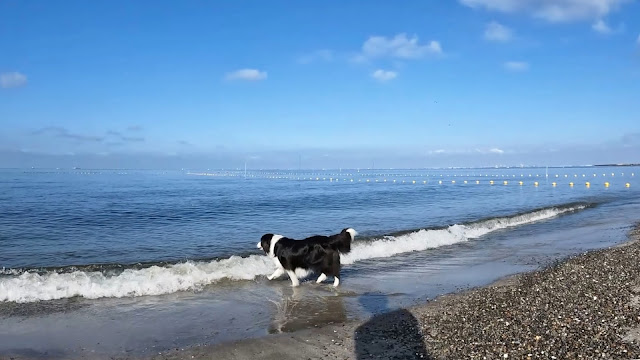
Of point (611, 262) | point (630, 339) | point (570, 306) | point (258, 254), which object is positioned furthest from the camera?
point (258, 254)

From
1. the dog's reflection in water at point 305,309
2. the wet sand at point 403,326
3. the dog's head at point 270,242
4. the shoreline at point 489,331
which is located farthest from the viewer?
the dog's head at point 270,242

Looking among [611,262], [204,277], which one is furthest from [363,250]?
[611,262]

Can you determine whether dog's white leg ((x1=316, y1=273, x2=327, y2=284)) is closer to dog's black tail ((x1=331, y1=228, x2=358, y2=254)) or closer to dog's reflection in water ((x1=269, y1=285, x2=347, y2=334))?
dog's reflection in water ((x1=269, y1=285, x2=347, y2=334))

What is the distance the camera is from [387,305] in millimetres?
9469

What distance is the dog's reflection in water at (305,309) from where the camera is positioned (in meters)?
8.25

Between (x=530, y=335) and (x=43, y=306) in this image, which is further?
(x=43, y=306)

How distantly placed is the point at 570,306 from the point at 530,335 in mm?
1878

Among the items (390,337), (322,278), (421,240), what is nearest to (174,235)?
(421,240)

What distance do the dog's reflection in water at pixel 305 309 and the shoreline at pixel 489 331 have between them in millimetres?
432

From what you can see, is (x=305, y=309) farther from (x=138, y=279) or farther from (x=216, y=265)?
(x=138, y=279)

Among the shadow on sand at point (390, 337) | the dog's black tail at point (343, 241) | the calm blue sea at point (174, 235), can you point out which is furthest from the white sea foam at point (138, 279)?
the shadow on sand at point (390, 337)

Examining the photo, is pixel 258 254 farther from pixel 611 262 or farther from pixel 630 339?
pixel 630 339

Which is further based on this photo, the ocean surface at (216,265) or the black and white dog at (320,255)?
the black and white dog at (320,255)

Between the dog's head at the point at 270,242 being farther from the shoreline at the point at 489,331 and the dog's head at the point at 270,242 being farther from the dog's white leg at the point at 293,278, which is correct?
the shoreline at the point at 489,331
